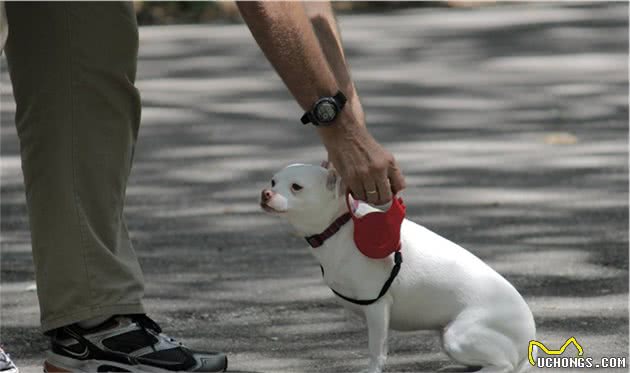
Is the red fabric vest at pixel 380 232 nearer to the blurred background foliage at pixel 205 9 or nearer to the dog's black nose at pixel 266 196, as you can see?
the dog's black nose at pixel 266 196

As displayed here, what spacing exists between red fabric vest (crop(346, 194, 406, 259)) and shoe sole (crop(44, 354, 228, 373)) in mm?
742

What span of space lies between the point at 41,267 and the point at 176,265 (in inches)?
75.6

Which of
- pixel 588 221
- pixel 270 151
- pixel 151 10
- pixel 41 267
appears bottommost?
pixel 151 10

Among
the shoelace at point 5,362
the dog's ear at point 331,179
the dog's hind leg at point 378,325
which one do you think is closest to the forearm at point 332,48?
the dog's ear at point 331,179

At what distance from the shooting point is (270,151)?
8281 mm

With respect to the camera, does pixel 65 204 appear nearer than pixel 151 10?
Yes

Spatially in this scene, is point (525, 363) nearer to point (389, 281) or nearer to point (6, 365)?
point (389, 281)

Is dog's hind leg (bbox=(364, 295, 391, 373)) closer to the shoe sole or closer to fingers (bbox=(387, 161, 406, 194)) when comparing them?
fingers (bbox=(387, 161, 406, 194))

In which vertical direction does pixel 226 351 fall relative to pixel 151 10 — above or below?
above

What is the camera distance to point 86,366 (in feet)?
13.7

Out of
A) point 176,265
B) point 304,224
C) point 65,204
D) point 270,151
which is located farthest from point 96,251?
point 270,151

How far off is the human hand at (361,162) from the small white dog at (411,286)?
197mm

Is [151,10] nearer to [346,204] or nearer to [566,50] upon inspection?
[566,50]

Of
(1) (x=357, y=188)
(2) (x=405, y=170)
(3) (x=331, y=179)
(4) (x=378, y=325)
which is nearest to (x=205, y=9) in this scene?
(2) (x=405, y=170)
